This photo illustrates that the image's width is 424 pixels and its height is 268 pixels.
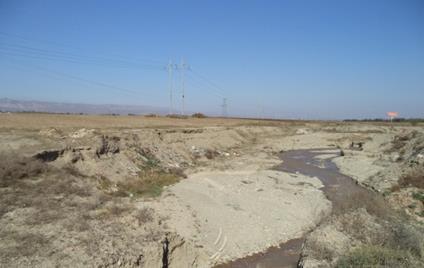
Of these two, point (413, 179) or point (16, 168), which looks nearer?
point (16, 168)

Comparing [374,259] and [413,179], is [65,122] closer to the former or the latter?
[413,179]

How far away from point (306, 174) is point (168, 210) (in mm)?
17334

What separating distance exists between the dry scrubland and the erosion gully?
42cm

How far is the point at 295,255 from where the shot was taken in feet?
43.5

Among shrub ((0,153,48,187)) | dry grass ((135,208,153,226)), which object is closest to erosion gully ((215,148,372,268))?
dry grass ((135,208,153,226))

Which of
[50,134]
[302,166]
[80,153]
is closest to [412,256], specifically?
[80,153]

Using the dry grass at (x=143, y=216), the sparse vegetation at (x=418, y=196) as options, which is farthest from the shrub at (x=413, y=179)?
the dry grass at (x=143, y=216)

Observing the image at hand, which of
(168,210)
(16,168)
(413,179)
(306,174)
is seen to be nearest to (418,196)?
(413,179)

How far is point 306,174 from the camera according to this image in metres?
30.7

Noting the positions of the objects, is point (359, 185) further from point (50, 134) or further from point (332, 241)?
point (50, 134)

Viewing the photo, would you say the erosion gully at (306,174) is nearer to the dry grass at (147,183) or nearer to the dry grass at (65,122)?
the dry grass at (147,183)

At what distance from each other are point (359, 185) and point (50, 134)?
66.9ft

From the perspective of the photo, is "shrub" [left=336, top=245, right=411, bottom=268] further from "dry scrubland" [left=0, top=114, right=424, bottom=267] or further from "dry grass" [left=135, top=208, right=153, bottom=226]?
"dry grass" [left=135, top=208, right=153, bottom=226]

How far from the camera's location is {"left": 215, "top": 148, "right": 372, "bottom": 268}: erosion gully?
12712mm
